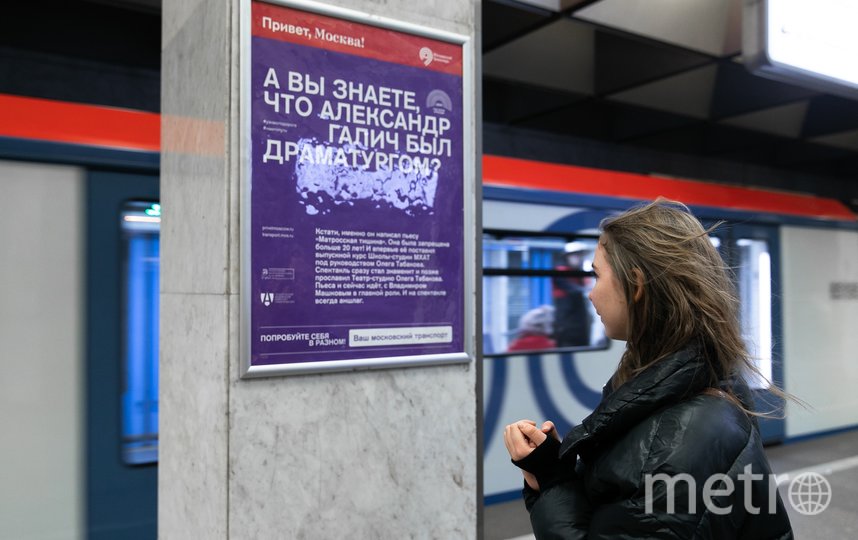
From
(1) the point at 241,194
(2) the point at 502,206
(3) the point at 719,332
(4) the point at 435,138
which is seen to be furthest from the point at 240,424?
(2) the point at 502,206

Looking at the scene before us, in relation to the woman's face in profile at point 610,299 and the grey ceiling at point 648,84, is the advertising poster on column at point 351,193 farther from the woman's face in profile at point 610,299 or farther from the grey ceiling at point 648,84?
the grey ceiling at point 648,84

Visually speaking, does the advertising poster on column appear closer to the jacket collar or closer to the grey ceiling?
the jacket collar

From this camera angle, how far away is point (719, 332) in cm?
120

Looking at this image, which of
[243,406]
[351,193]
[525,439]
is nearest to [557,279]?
[351,193]

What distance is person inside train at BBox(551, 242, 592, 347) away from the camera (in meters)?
4.71

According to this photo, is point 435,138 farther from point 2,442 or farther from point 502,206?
point 502,206

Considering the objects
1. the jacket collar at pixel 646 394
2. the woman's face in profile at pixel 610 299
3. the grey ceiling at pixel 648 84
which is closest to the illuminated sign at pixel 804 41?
the woman's face in profile at pixel 610 299

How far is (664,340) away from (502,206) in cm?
333

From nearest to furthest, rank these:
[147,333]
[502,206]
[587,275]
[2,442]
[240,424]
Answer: [240,424] < [2,442] < [147,333] < [502,206] < [587,275]

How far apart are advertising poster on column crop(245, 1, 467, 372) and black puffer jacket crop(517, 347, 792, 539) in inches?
29.4

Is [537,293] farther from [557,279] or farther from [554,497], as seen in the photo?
[554,497]

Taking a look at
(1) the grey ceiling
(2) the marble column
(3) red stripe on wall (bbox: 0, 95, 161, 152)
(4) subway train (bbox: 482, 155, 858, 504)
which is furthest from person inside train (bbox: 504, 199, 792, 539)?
(1) the grey ceiling

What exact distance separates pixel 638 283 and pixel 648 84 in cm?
678

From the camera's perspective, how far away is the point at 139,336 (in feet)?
10.4
